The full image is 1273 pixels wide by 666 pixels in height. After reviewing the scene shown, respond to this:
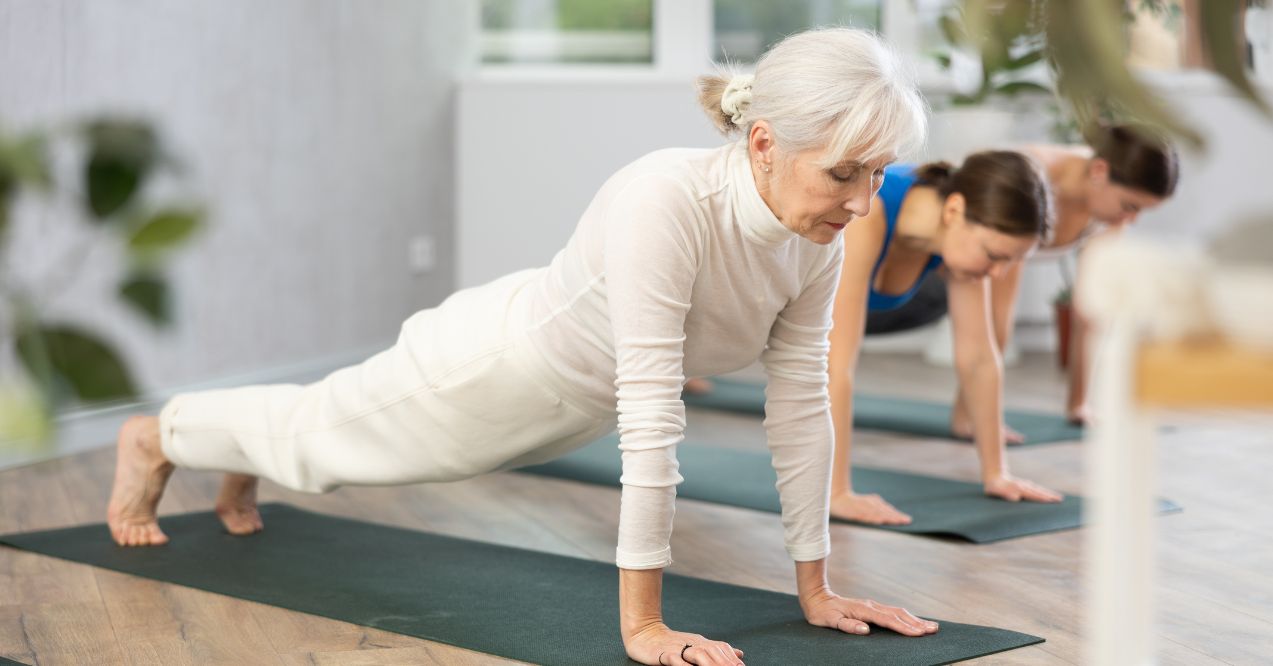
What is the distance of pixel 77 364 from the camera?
325 mm

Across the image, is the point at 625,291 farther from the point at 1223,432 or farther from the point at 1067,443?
the point at 1223,432

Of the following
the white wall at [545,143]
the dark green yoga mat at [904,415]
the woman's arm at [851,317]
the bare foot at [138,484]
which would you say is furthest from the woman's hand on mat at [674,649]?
the white wall at [545,143]

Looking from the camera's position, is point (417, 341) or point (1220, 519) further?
point (1220, 519)

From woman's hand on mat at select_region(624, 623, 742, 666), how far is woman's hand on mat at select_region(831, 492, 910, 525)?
85 cm

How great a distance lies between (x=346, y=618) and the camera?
1.85m

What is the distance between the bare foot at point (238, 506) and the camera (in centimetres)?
236

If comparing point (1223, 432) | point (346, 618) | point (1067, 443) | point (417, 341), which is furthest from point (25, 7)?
point (1223, 432)

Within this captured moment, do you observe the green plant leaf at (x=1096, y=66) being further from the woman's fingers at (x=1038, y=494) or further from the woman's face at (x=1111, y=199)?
the woman's face at (x=1111, y=199)

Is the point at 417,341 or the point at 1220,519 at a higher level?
the point at 417,341

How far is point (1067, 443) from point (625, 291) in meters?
2.05

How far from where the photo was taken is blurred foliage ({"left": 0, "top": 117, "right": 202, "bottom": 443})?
31 centimetres

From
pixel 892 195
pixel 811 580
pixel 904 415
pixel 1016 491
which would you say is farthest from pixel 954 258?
pixel 904 415

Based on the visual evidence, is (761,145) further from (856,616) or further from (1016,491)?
(1016,491)

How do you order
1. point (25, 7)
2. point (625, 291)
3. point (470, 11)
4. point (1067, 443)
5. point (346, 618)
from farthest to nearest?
point (470, 11)
point (1067, 443)
point (25, 7)
point (346, 618)
point (625, 291)
